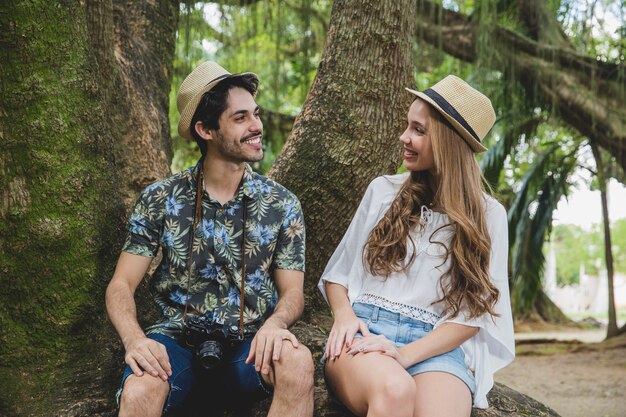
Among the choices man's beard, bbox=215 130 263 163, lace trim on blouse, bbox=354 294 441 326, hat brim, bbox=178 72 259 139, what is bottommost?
lace trim on blouse, bbox=354 294 441 326

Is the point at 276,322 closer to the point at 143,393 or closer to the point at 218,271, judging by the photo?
the point at 218,271

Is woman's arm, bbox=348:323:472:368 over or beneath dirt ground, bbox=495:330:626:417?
over

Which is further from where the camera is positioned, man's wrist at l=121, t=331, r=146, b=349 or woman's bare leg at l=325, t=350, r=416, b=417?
man's wrist at l=121, t=331, r=146, b=349

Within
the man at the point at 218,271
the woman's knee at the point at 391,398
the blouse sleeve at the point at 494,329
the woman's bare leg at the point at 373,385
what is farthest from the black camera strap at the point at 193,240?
the blouse sleeve at the point at 494,329

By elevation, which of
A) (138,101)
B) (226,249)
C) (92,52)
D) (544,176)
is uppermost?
(92,52)

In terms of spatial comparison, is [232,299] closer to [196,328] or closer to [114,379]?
[196,328]

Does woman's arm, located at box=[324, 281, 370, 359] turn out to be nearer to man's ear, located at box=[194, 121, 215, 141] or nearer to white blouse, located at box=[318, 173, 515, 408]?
white blouse, located at box=[318, 173, 515, 408]

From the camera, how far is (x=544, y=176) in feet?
42.9

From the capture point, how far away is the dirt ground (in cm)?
793

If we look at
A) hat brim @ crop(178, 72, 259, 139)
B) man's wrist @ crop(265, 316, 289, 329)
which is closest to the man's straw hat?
hat brim @ crop(178, 72, 259, 139)

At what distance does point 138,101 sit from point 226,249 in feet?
6.40

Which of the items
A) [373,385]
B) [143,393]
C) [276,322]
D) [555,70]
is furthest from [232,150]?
[555,70]

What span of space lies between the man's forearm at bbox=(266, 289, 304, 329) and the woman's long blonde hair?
13.7 inches

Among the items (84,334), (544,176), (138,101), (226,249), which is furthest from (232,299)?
(544,176)
